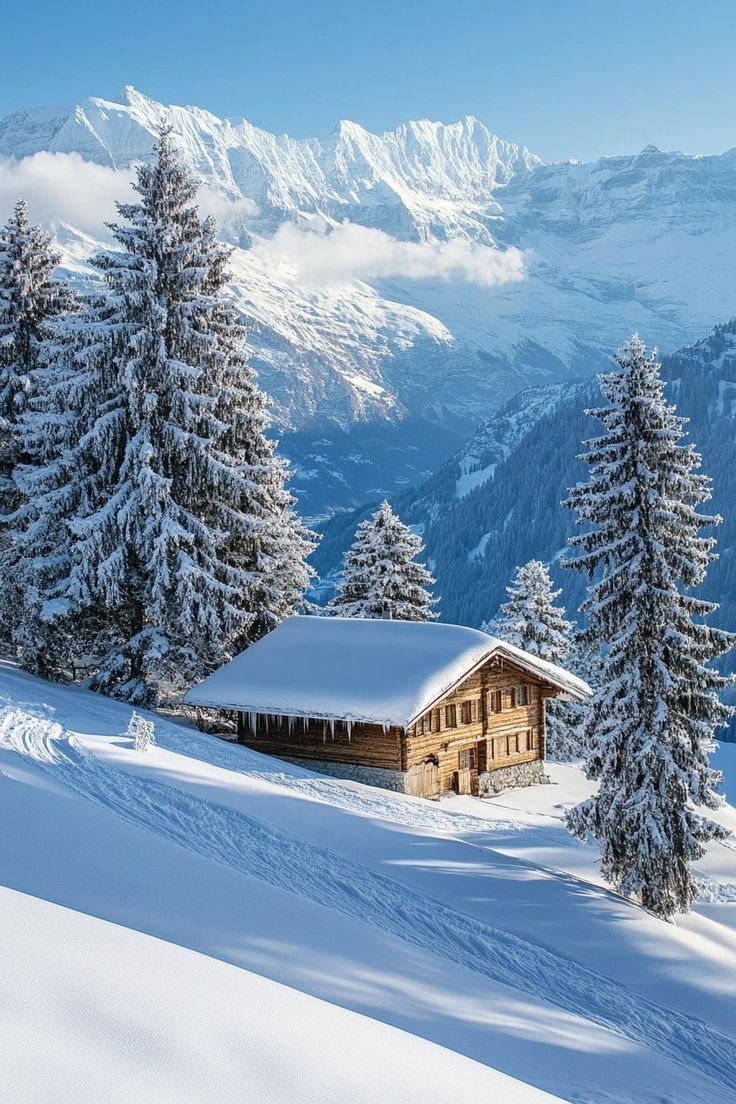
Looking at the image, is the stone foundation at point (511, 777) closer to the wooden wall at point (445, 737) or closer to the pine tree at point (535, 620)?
the wooden wall at point (445, 737)

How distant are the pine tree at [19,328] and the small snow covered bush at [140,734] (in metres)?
9.65

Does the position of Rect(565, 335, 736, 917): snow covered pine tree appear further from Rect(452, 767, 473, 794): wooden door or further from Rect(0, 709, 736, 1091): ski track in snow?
Rect(452, 767, 473, 794): wooden door

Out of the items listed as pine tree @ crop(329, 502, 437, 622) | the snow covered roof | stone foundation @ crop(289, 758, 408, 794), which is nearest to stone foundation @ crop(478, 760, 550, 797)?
the snow covered roof

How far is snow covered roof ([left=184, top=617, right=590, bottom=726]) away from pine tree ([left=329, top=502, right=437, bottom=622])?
8.79 meters

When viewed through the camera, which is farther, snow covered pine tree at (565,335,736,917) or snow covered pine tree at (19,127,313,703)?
snow covered pine tree at (19,127,313,703)

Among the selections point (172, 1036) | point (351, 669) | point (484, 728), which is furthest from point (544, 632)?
point (172, 1036)

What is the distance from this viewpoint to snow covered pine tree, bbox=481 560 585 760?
44531 mm

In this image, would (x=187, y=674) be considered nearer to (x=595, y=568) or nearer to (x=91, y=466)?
(x=91, y=466)

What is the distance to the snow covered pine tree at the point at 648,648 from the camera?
750 inches

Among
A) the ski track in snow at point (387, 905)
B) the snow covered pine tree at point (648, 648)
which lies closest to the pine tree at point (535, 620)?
the snow covered pine tree at point (648, 648)

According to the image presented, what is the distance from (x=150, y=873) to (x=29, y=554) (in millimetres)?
17870

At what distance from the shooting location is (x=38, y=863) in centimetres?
1009

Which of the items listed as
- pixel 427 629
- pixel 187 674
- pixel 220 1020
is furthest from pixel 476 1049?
pixel 427 629

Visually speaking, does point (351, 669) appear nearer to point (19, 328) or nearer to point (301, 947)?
point (19, 328)
